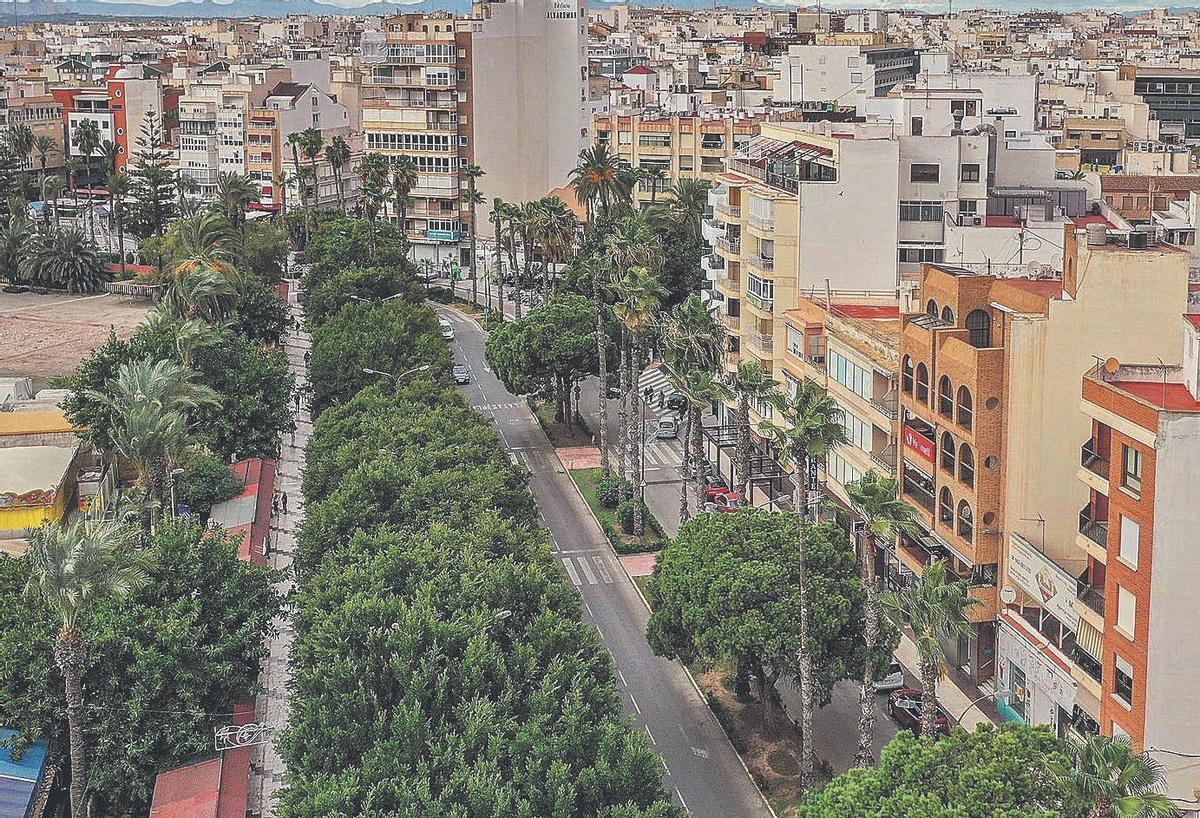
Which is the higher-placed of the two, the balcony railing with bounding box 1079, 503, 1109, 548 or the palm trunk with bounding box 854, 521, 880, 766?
the balcony railing with bounding box 1079, 503, 1109, 548

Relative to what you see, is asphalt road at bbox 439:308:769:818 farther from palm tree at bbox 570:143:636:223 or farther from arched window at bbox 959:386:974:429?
palm tree at bbox 570:143:636:223

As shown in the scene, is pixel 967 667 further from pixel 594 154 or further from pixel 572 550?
pixel 594 154

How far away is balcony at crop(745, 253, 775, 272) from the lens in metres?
83.1

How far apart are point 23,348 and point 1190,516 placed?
106933mm

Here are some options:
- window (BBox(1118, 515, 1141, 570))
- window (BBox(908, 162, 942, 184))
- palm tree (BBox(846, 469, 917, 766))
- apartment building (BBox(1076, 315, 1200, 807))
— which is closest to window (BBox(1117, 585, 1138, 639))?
apartment building (BBox(1076, 315, 1200, 807))

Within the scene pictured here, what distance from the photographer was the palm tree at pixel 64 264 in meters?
155

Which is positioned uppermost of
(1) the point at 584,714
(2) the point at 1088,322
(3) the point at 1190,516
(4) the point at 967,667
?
(2) the point at 1088,322

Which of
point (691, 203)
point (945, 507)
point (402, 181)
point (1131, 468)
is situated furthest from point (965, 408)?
point (402, 181)

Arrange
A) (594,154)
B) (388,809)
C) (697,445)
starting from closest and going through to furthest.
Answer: (388,809) → (697,445) → (594,154)

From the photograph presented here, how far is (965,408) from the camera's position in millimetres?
59562

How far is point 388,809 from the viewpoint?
42.6m

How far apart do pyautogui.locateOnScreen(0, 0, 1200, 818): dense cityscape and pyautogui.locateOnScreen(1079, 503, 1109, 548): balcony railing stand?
9.2 inches

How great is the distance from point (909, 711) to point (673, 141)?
98579mm

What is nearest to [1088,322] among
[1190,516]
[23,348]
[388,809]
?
[1190,516]
